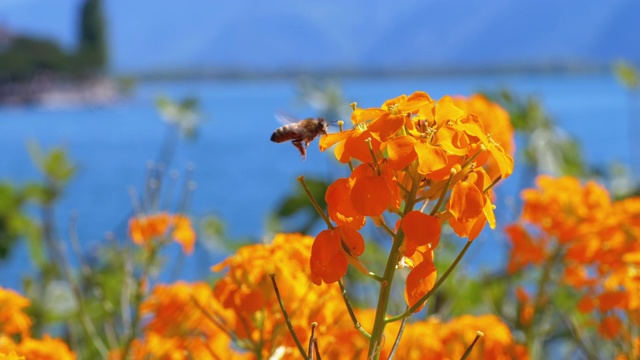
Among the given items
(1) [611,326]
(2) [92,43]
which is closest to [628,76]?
(1) [611,326]

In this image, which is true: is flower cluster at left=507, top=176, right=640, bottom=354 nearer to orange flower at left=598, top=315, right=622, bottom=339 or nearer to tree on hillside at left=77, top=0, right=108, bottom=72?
orange flower at left=598, top=315, right=622, bottom=339

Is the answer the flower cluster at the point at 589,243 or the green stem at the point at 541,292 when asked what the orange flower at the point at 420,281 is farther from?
the green stem at the point at 541,292

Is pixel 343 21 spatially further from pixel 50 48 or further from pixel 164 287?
pixel 164 287

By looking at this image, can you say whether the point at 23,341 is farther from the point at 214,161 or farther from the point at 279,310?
the point at 214,161

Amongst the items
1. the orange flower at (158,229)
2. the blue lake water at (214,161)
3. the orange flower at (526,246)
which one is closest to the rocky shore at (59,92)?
the blue lake water at (214,161)

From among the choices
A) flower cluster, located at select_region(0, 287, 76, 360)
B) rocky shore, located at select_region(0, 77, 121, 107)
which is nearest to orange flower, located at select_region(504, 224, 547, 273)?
flower cluster, located at select_region(0, 287, 76, 360)

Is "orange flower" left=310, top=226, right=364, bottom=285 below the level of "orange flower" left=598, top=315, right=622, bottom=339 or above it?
below
